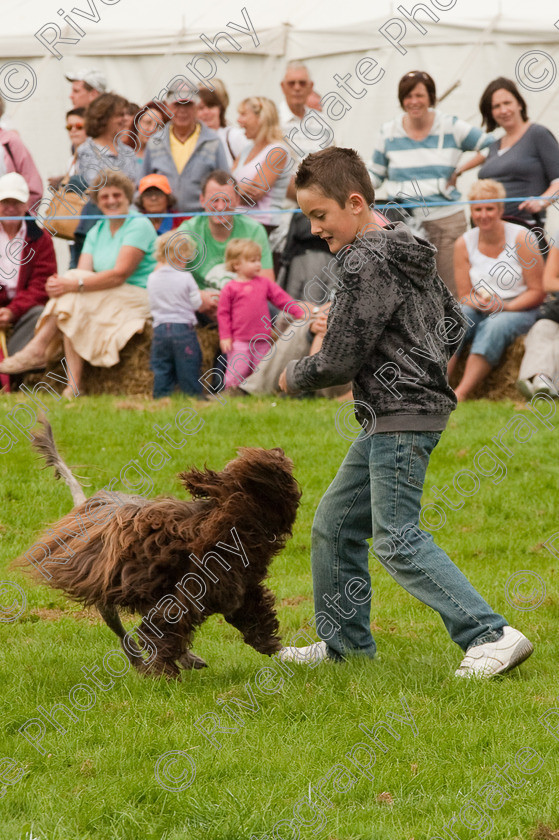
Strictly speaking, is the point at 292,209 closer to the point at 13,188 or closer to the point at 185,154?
the point at 185,154

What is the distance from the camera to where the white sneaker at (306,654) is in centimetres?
524

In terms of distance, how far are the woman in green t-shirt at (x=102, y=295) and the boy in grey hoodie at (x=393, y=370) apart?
22.1 feet

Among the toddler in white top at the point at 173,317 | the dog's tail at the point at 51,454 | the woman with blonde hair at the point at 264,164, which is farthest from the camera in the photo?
the woman with blonde hair at the point at 264,164

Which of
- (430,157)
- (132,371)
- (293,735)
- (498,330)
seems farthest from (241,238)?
(293,735)

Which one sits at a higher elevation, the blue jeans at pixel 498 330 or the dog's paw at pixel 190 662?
the blue jeans at pixel 498 330

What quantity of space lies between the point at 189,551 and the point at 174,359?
A: 20.9ft

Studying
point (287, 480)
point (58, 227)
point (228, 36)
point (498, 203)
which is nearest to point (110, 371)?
point (58, 227)

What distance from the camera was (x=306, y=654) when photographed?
5297mm

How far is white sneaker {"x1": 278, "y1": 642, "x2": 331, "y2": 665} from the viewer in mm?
5238
